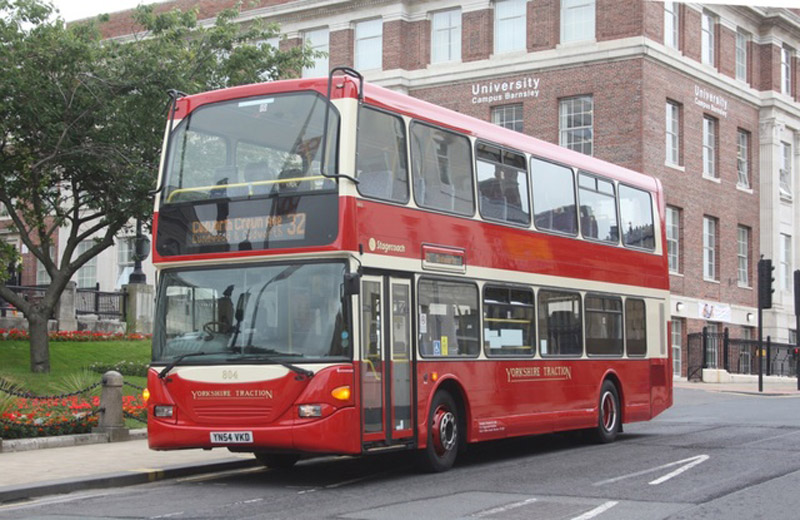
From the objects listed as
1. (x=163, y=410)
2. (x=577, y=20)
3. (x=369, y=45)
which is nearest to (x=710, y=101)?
(x=577, y=20)

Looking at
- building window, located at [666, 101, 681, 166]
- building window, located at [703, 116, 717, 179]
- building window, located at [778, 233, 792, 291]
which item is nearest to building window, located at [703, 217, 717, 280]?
building window, located at [703, 116, 717, 179]

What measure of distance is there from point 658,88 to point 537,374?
27751 mm

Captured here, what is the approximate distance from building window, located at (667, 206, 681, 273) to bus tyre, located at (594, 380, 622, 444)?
81.5 ft

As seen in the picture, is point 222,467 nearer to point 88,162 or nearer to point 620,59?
point 88,162

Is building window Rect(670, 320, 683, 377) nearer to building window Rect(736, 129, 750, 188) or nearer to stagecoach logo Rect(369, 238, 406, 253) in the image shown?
building window Rect(736, 129, 750, 188)

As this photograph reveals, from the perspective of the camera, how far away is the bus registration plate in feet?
41.2

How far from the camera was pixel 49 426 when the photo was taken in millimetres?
17094

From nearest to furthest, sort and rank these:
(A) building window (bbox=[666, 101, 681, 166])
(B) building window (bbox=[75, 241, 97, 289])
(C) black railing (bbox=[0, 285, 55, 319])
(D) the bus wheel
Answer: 1. (D) the bus wheel
2. (C) black railing (bbox=[0, 285, 55, 319])
3. (A) building window (bbox=[666, 101, 681, 166])
4. (B) building window (bbox=[75, 241, 97, 289])

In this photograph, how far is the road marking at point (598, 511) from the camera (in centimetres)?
1020

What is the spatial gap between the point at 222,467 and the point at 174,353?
7.92ft

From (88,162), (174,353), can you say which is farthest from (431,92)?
(174,353)

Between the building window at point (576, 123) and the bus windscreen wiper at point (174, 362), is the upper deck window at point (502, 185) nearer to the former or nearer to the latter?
the bus windscreen wiper at point (174, 362)

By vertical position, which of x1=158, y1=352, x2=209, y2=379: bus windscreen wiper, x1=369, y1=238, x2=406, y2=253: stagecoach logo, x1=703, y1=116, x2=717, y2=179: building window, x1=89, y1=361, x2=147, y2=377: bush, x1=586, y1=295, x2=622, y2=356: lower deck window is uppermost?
x1=703, y1=116, x2=717, y2=179: building window

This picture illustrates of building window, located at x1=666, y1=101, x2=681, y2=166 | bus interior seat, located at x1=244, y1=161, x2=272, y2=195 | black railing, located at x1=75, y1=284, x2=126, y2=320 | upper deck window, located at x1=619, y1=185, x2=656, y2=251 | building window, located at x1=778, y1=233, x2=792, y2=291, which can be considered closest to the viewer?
bus interior seat, located at x1=244, y1=161, x2=272, y2=195
